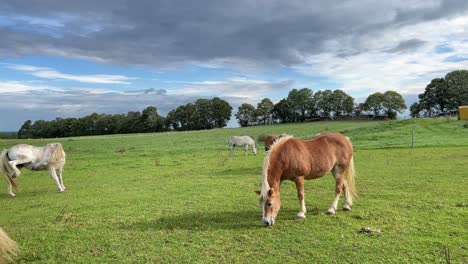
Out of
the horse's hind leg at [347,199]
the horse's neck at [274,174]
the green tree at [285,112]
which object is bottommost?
the horse's hind leg at [347,199]

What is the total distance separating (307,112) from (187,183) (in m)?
81.1

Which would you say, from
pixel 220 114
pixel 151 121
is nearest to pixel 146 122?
pixel 151 121

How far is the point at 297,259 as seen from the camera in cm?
515

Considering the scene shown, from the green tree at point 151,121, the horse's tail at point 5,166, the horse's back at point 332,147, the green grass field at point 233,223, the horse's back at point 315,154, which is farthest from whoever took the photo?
the green tree at point 151,121

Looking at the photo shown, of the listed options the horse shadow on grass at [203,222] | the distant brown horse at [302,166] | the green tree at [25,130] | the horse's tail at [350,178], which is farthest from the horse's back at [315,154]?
the green tree at [25,130]

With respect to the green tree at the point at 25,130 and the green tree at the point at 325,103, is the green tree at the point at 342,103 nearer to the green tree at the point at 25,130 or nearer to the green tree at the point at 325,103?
the green tree at the point at 325,103

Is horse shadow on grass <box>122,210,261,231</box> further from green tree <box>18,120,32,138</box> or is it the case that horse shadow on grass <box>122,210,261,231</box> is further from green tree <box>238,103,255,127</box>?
green tree <box>18,120,32,138</box>

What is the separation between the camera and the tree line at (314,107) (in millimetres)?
82062

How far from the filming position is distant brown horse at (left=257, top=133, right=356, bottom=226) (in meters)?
6.61

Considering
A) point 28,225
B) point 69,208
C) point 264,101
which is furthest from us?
point 264,101

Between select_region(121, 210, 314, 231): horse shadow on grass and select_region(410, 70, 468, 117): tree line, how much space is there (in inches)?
3039

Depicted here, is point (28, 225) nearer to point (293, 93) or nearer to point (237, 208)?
point (237, 208)

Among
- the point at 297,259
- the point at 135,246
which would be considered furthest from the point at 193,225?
the point at 297,259

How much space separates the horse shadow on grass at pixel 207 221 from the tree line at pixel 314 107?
8247cm
